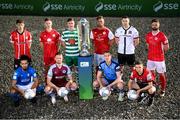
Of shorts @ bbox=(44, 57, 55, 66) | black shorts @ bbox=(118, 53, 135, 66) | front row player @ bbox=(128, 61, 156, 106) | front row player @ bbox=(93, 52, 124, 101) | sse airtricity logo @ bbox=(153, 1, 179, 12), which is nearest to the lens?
front row player @ bbox=(128, 61, 156, 106)

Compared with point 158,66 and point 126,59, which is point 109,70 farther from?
point 158,66

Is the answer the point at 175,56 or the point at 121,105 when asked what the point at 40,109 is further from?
the point at 175,56

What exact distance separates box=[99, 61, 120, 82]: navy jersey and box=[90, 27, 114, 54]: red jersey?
93 centimetres

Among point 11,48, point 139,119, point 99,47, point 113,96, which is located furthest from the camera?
point 11,48

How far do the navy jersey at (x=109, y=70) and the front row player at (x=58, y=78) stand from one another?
905 mm

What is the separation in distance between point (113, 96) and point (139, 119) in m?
1.66

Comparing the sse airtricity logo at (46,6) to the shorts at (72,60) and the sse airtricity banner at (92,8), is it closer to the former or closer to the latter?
the sse airtricity banner at (92,8)

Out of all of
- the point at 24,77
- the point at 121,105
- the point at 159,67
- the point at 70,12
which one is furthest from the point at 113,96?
the point at 70,12

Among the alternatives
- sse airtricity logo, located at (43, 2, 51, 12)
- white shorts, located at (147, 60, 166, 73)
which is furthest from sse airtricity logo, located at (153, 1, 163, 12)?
white shorts, located at (147, 60, 166, 73)

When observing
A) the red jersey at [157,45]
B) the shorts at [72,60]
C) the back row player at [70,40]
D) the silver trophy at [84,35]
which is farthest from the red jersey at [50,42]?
the red jersey at [157,45]

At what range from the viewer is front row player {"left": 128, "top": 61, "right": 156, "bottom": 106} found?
1079cm

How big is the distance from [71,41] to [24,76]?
184 cm

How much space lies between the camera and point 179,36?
1797 centimetres

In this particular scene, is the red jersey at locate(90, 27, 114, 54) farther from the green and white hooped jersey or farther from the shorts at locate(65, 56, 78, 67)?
the shorts at locate(65, 56, 78, 67)
